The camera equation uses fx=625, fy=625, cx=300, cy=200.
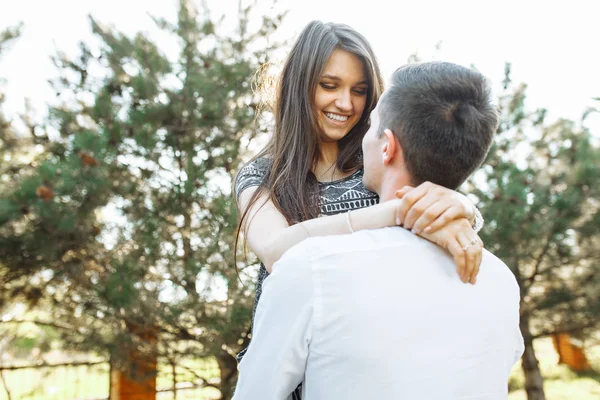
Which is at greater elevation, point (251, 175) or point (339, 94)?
point (339, 94)

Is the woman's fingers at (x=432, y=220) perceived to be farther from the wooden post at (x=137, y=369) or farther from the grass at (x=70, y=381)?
the grass at (x=70, y=381)

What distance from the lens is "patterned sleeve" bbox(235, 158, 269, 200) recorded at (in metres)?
1.57

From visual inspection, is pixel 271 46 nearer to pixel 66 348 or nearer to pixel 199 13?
pixel 199 13

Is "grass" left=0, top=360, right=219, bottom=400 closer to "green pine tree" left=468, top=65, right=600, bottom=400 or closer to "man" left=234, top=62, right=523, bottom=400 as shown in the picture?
"green pine tree" left=468, top=65, right=600, bottom=400

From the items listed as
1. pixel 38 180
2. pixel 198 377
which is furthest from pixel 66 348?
pixel 38 180

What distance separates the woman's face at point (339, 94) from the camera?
5.50ft

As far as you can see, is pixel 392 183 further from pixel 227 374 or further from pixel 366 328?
pixel 227 374

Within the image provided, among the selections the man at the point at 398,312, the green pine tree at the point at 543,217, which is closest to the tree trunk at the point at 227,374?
the green pine tree at the point at 543,217

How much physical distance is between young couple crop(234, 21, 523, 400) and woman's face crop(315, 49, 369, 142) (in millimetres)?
463

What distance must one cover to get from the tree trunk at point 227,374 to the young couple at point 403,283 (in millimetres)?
2922

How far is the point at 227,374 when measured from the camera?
13.7ft

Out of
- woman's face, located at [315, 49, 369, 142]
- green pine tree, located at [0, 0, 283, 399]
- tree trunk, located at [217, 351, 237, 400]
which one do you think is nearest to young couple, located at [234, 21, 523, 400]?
woman's face, located at [315, 49, 369, 142]

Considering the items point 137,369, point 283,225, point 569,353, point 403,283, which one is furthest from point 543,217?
point 403,283

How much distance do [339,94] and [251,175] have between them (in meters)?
0.33
